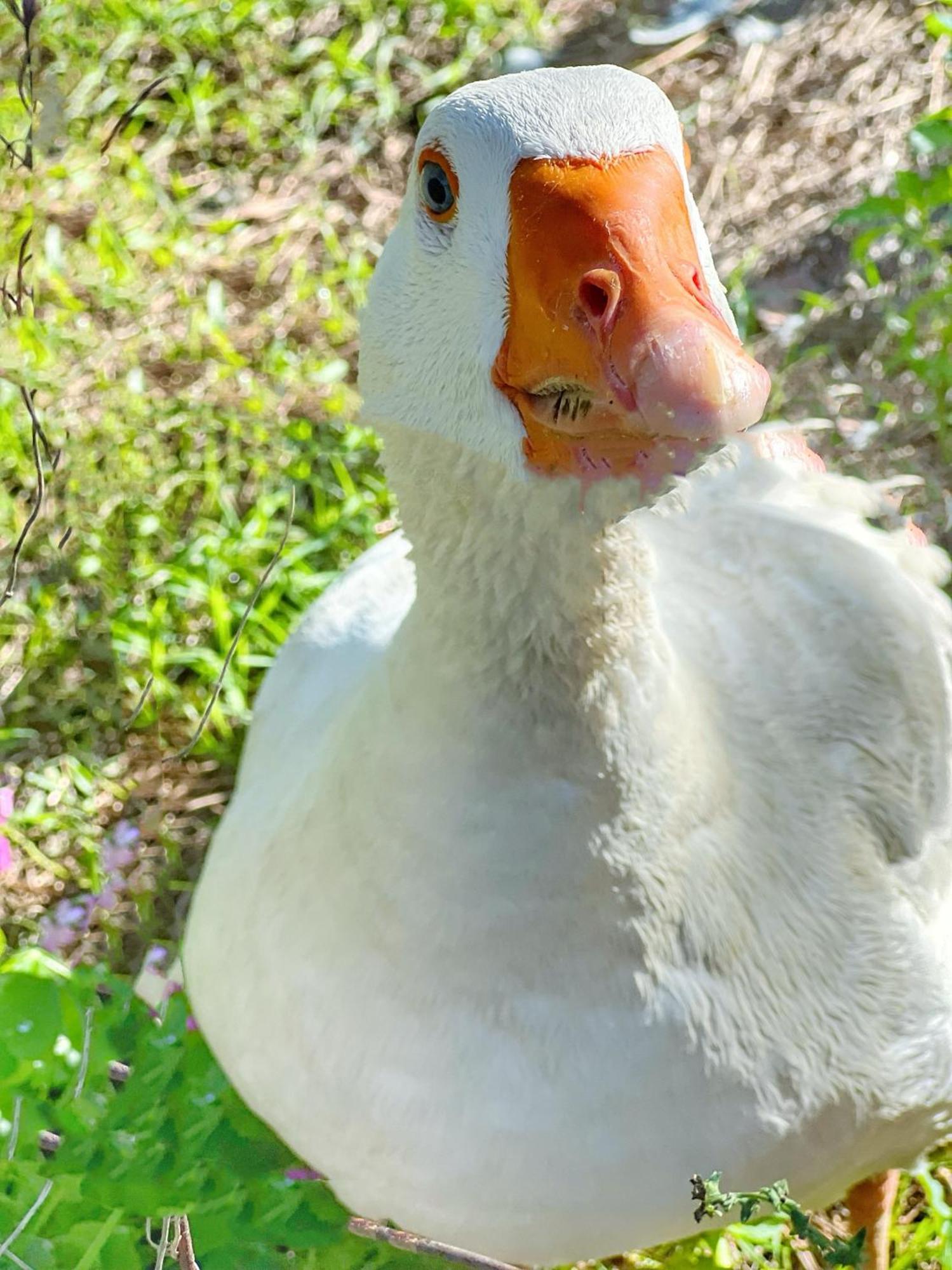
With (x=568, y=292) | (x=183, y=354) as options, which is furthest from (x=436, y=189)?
(x=183, y=354)

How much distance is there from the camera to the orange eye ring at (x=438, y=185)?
1.39 m

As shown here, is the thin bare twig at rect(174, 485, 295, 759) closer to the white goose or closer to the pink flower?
the white goose

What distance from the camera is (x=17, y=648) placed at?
10.6 feet

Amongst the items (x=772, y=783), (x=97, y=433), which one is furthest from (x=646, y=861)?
(x=97, y=433)

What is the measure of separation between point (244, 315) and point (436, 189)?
2562 millimetres

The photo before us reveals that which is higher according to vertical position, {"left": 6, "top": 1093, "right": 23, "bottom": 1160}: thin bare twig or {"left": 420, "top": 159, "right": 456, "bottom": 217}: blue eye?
{"left": 420, "top": 159, "right": 456, "bottom": 217}: blue eye

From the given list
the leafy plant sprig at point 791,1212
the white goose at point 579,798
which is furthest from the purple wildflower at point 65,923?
the leafy plant sprig at point 791,1212

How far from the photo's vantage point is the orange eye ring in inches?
54.8

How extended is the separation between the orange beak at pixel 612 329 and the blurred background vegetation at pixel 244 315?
1.41 metres

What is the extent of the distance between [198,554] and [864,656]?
1.73 m

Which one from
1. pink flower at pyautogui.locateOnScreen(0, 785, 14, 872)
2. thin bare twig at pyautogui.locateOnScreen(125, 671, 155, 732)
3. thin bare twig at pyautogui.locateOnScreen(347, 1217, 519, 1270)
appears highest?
thin bare twig at pyautogui.locateOnScreen(347, 1217, 519, 1270)

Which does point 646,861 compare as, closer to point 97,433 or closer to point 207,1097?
point 207,1097

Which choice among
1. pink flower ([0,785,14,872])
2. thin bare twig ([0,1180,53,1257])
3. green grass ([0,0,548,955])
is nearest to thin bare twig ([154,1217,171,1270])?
thin bare twig ([0,1180,53,1257])

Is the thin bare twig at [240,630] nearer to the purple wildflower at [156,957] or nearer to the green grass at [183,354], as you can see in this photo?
the purple wildflower at [156,957]
